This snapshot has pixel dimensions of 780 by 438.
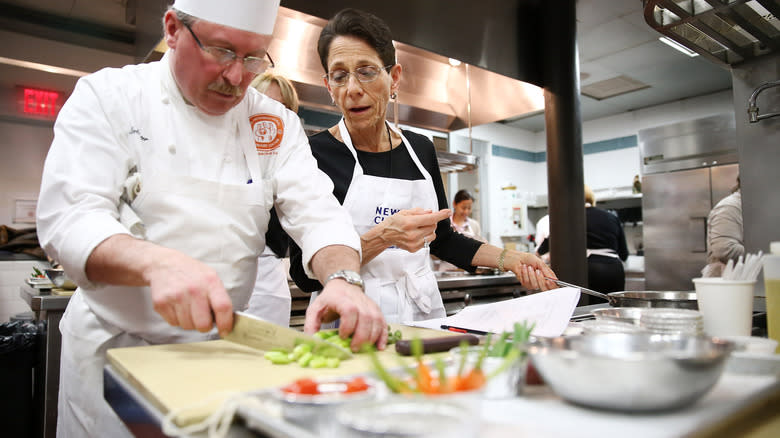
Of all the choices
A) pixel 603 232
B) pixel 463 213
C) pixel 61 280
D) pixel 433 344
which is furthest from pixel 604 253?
pixel 61 280

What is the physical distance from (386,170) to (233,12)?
73 centimetres

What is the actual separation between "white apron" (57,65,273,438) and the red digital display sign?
12.7 feet

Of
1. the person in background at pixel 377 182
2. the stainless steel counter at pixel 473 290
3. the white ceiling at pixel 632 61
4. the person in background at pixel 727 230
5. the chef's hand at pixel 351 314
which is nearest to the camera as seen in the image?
the chef's hand at pixel 351 314

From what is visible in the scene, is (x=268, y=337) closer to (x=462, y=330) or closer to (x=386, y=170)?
(x=462, y=330)

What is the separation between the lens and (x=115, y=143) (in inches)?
41.6

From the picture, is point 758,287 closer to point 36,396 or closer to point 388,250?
point 388,250

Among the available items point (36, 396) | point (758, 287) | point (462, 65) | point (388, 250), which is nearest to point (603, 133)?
point (462, 65)

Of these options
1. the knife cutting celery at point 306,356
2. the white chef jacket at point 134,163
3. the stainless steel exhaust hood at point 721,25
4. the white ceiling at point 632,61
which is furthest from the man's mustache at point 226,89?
the white ceiling at point 632,61

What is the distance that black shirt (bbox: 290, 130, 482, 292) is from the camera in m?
1.54

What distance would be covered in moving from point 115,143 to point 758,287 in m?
2.64

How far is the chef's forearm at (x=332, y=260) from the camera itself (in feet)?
3.73

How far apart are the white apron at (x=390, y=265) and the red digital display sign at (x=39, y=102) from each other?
3.80 metres

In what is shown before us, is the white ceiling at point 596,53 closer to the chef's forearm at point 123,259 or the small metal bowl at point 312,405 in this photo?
the chef's forearm at point 123,259

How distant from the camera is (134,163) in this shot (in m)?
1.09
